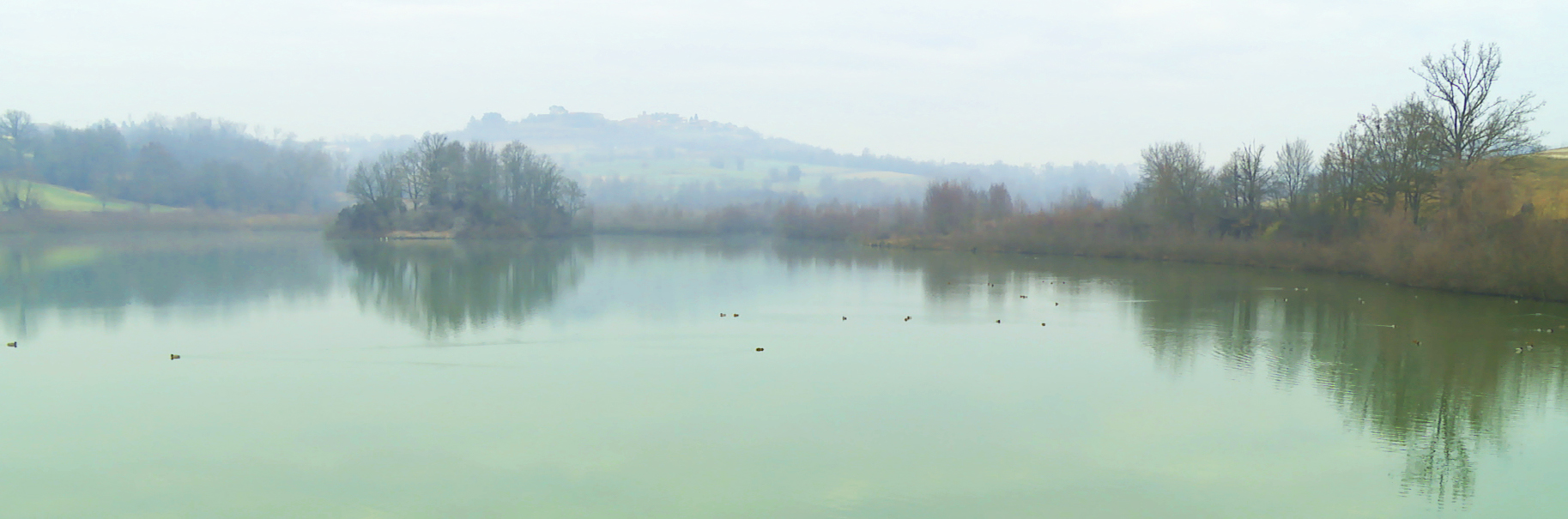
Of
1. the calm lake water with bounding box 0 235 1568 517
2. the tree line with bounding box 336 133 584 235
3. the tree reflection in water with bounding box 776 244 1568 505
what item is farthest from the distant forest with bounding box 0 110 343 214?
the tree reflection in water with bounding box 776 244 1568 505

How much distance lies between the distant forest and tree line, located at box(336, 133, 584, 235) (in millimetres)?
21730

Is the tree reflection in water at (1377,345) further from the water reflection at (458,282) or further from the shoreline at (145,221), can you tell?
the shoreline at (145,221)

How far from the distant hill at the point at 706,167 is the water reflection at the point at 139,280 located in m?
58.4

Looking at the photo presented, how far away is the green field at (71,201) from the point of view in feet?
221

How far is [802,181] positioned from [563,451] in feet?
354

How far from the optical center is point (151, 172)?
7819cm

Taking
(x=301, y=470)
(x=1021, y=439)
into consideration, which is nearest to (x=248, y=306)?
(x=301, y=470)

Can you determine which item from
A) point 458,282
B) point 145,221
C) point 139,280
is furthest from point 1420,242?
point 145,221

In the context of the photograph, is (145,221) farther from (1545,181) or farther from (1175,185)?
(1545,181)

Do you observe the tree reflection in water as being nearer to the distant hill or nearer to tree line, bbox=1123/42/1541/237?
tree line, bbox=1123/42/1541/237

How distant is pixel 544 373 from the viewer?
11773 millimetres

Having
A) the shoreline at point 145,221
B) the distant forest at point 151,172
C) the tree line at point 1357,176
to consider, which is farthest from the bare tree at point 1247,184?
the distant forest at point 151,172

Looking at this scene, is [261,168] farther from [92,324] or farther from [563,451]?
[563,451]

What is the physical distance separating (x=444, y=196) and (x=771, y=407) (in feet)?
194
